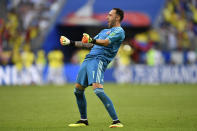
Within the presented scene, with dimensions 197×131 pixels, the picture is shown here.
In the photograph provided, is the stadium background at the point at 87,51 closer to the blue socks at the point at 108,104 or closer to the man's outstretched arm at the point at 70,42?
the blue socks at the point at 108,104

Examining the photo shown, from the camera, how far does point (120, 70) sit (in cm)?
2822

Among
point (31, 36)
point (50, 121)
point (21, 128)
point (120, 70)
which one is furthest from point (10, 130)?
point (31, 36)

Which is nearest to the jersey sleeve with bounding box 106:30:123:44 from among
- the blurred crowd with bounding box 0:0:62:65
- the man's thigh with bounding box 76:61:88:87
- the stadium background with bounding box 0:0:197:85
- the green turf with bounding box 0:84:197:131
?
the man's thigh with bounding box 76:61:88:87

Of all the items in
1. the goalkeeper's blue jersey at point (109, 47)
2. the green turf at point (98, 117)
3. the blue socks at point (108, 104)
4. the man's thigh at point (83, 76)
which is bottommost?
the green turf at point (98, 117)

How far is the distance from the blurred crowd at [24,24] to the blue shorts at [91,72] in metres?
19.4

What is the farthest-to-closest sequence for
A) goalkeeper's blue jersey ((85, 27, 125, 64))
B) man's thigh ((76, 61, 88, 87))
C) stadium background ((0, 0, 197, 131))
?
1. stadium background ((0, 0, 197, 131))
2. man's thigh ((76, 61, 88, 87))
3. goalkeeper's blue jersey ((85, 27, 125, 64))

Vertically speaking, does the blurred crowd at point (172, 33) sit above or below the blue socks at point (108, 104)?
above

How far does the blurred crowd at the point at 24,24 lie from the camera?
28984 mm

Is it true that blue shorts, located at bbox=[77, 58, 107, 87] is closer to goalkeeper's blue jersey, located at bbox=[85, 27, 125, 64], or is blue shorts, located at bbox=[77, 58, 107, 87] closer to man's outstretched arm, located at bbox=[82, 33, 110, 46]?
goalkeeper's blue jersey, located at bbox=[85, 27, 125, 64]

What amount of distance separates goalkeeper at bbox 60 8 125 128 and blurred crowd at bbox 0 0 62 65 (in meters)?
19.4

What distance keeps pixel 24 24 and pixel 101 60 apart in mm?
22009

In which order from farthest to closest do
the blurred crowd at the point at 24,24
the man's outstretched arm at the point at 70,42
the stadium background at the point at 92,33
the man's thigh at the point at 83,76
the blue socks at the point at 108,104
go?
the blurred crowd at the point at 24,24
the stadium background at the point at 92,33
the man's thigh at the point at 83,76
the blue socks at the point at 108,104
the man's outstretched arm at the point at 70,42

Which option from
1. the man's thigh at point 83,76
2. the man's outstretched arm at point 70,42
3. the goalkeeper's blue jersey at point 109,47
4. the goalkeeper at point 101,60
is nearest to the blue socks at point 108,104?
the goalkeeper at point 101,60

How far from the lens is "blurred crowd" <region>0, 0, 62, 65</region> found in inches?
1141
